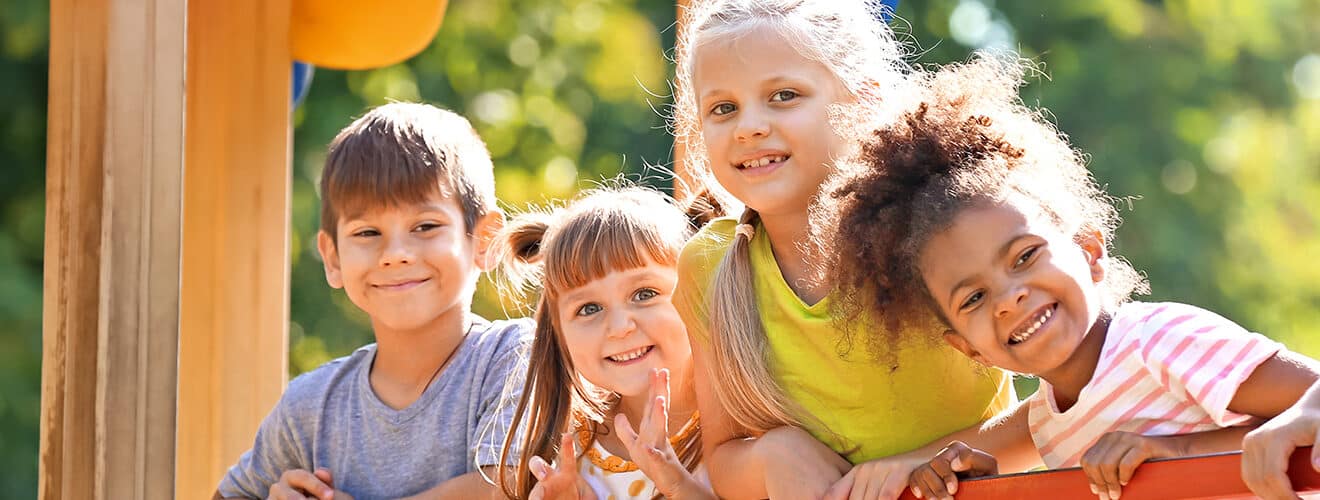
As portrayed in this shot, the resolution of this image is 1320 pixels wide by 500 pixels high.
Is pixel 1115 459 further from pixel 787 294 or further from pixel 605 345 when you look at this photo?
pixel 605 345

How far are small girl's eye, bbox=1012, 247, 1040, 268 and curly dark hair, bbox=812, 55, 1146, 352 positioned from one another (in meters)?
0.08

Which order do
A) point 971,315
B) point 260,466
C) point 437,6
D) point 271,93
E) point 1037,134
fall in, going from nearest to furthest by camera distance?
point 971,315
point 1037,134
point 260,466
point 271,93
point 437,6

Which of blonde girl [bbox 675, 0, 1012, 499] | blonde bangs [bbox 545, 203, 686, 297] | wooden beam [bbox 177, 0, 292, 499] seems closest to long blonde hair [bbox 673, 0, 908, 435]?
blonde girl [bbox 675, 0, 1012, 499]

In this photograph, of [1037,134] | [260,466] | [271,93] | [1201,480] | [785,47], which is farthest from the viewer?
[271,93]

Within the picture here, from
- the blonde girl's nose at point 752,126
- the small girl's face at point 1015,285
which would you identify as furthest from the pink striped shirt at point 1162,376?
the blonde girl's nose at point 752,126

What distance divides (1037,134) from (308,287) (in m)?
8.89

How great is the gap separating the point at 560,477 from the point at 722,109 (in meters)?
0.77

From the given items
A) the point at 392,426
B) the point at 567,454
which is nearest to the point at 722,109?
the point at 567,454

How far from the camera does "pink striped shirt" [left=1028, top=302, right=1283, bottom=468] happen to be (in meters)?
2.12

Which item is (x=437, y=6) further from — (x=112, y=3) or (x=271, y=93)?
(x=112, y=3)

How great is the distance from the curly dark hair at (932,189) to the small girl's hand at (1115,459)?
1.51 ft

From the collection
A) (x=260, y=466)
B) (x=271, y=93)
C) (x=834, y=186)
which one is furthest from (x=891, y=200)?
(x=271, y=93)

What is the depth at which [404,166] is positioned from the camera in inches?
136

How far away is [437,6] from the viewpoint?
4.68 meters
